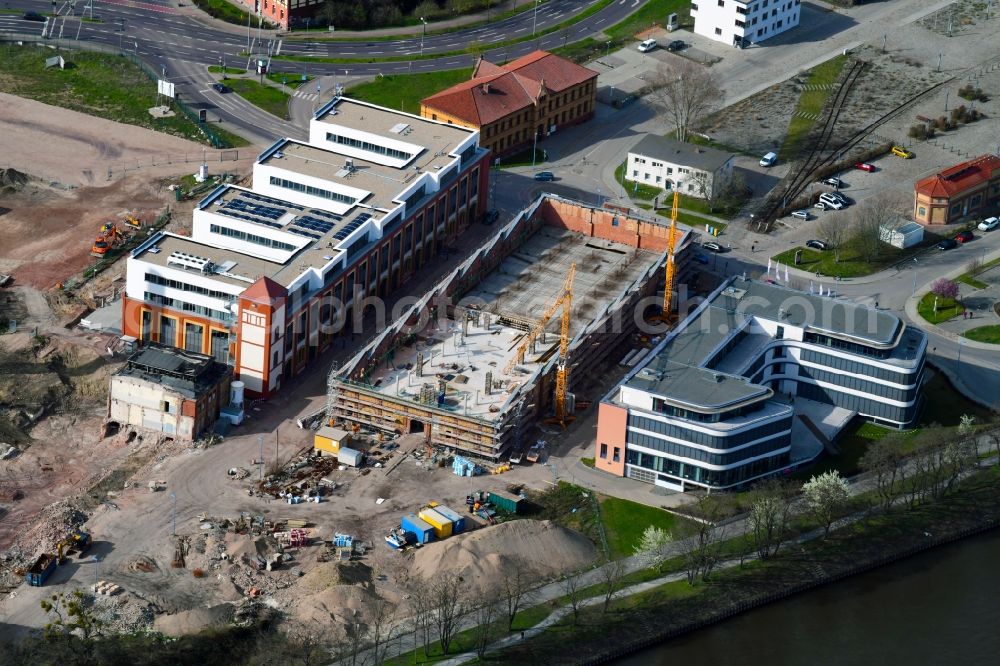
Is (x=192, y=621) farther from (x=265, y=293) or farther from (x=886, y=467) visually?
(x=886, y=467)

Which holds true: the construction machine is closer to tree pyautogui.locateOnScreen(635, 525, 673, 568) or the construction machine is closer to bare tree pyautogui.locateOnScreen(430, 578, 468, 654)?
bare tree pyautogui.locateOnScreen(430, 578, 468, 654)

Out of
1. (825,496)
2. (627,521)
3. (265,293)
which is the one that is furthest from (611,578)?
(265,293)

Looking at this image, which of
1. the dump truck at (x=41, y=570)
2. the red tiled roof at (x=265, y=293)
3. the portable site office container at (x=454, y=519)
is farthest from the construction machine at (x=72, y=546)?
the red tiled roof at (x=265, y=293)

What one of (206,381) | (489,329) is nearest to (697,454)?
(489,329)

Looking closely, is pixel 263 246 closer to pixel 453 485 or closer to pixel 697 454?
pixel 453 485

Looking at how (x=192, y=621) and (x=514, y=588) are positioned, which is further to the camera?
(x=514, y=588)

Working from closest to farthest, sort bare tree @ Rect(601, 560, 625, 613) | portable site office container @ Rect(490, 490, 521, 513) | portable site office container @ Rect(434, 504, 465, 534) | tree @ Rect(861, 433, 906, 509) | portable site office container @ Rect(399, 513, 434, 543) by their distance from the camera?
bare tree @ Rect(601, 560, 625, 613) < portable site office container @ Rect(399, 513, 434, 543) < portable site office container @ Rect(434, 504, 465, 534) < portable site office container @ Rect(490, 490, 521, 513) < tree @ Rect(861, 433, 906, 509)

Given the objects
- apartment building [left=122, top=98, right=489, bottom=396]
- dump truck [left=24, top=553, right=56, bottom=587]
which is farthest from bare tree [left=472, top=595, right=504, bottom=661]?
apartment building [left=122, top=98, right=489, bottom=396]
